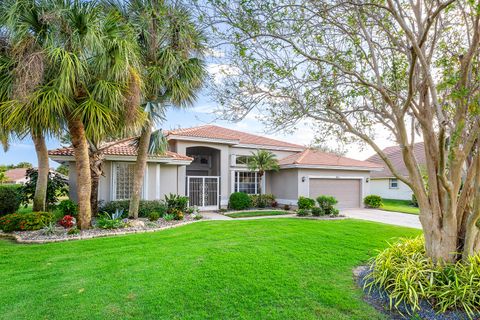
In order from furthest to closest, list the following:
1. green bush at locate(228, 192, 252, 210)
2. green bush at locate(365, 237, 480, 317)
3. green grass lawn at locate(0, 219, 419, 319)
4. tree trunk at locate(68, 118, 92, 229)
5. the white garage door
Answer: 1. the white garage door
2. green bush at locate(228, 192, 252, 210)
3. tree trunk at locate(68, 118, 92, 229)
4. green bush at locate(365, 237, 480, 317)
5. green grass lawn at locate(0, 219, 419, 319)

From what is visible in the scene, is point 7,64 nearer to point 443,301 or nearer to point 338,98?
point 338,98

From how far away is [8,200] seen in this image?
1392 centimetres

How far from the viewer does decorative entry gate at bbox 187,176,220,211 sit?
18656 millimetres

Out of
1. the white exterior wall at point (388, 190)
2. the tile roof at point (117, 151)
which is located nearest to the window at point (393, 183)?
the white exterior wall at point (388, 190)

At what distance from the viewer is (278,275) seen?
6129 millimetres

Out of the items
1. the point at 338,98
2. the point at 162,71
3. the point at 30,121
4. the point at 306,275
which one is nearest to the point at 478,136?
the point at 338,98

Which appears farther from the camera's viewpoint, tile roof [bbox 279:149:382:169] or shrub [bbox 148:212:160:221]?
tile roof [bbox 279:149:382:169]

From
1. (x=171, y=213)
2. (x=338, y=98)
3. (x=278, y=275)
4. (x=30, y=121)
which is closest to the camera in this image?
(x=278, y=275)

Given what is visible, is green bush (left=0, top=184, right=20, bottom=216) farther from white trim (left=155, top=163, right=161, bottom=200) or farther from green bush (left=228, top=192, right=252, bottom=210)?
green bush (left=228, top=192, right=252, bottom=210)

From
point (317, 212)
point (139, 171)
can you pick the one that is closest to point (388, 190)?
point (317, 212)

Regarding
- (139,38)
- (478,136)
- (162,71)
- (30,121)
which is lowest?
(478,136)

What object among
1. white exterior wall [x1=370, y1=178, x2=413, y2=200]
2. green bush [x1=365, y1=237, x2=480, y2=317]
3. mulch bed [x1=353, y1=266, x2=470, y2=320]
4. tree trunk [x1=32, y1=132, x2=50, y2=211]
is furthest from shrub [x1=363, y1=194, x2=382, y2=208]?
tree trunk [x1=32, y1=132, x2=50, y2=211]

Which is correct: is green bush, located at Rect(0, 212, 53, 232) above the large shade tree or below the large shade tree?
below

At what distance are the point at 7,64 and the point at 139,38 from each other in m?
5.05
